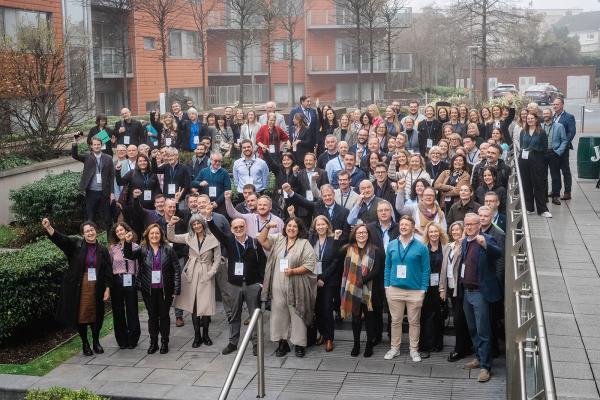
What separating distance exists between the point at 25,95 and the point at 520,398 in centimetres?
1657

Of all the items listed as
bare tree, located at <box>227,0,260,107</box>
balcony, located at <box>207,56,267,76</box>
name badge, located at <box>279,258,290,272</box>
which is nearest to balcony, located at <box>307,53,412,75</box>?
balcony, located at <box>207,56,267,76</box>

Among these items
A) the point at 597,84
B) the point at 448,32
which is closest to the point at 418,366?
the point at 448,32

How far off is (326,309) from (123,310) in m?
2.82

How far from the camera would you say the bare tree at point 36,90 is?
19.6 m

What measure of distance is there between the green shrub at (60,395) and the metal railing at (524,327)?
4375 millimetres

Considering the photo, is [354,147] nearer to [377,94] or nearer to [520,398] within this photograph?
[520,398]

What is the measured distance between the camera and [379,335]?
11.0 m

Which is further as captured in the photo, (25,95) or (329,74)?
(329,74)

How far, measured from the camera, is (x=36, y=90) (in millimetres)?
20031

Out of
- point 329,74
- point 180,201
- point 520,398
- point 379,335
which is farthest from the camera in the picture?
point 329,74

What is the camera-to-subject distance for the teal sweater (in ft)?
33.0

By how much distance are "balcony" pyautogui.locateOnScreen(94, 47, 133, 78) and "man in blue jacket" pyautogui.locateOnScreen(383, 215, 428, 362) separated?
30.2 m

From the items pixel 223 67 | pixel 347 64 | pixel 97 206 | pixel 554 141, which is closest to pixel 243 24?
pixel 223 67

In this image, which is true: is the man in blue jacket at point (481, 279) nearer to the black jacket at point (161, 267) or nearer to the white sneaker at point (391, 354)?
the white sneaker at point (391, 354)
